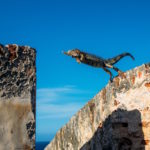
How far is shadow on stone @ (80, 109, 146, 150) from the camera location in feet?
15.5

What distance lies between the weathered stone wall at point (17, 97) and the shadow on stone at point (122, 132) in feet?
6.62

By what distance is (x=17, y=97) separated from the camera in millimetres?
3027

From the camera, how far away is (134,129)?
4742mm

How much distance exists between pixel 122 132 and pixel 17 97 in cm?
221

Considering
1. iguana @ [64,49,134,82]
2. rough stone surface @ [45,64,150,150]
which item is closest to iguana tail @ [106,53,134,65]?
iguana @ [64,49,134,82]

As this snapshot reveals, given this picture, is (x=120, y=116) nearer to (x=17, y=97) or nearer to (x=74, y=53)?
(x=74, y=53)

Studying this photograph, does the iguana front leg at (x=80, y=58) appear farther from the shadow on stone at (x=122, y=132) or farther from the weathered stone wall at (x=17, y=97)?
the weathered stone wall at (x=17, y=97)

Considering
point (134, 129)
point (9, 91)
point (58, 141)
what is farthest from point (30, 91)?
point (58, 141)

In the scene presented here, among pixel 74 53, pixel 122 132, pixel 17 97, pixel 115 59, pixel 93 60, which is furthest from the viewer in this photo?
pixel 115 59

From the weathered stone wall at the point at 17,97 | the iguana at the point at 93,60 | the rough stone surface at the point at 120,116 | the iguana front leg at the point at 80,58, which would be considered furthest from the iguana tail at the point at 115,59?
the weathered stone wall at the point at 17,97

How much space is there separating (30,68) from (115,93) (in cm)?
222

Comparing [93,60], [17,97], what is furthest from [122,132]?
[17,97]

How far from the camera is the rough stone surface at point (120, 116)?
472 cm

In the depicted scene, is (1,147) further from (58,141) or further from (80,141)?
(58,141)
